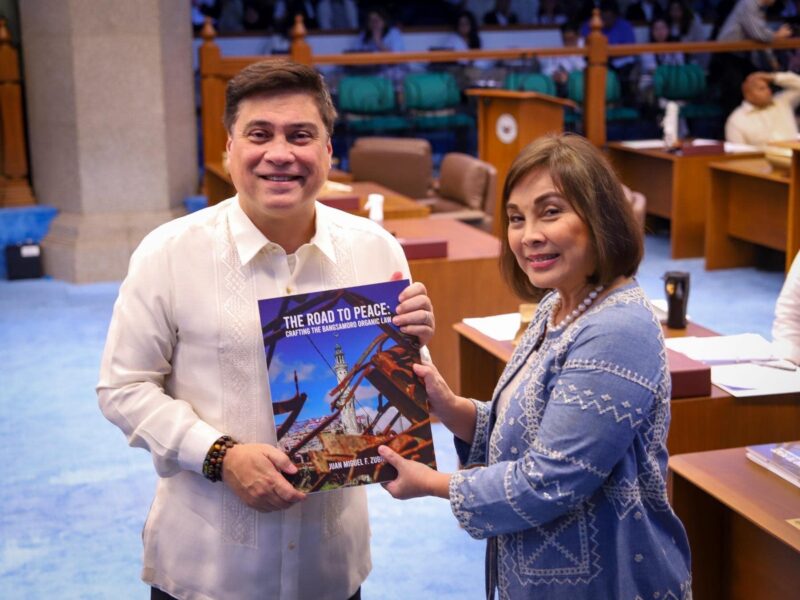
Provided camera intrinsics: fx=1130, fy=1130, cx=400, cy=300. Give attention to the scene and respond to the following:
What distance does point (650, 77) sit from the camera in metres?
11.3

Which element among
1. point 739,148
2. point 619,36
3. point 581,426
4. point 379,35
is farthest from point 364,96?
point 581,426

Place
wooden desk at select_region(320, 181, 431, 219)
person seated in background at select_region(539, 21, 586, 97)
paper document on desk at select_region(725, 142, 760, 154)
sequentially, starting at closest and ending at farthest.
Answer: wooden desk at select_region(320, 181, 431, 219) < paper document on desk at select_region(725, 142, 760, 154) < person seated in background at select_region(539, 21, 586, 97)

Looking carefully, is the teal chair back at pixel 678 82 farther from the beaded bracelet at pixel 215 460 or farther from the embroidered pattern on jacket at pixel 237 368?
the beaded bracelet at pixel 215 460

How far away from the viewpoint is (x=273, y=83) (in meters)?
1.81

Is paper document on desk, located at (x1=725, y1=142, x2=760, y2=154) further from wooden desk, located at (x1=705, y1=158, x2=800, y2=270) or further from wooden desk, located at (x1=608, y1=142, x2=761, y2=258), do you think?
wooden desk, located at (x1=705, y1=158, x2=800, y2=270)

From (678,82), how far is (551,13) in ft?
6.45

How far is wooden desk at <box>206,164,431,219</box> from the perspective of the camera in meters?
6.00

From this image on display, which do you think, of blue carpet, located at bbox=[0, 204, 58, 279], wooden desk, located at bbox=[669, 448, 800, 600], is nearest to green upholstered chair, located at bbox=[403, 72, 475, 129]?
blue carpet, located at bbox=[0, 204, 58, 279]

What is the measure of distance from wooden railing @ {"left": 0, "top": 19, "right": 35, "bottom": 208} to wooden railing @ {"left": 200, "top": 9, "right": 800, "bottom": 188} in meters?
1.32

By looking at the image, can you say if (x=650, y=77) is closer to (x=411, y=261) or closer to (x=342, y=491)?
(x=411, y=261)

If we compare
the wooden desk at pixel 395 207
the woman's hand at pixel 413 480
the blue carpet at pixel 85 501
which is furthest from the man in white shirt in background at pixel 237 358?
the wooden desk at pixel 395 207

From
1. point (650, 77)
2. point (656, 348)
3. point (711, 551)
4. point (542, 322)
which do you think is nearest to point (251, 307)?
point (542, 322)

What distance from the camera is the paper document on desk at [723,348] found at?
3.27 meters

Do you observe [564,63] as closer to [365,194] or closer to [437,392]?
[365,194]
